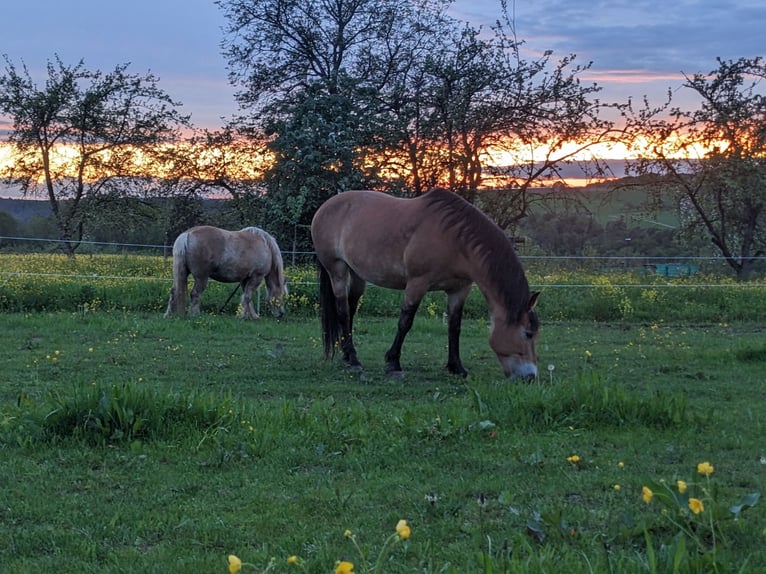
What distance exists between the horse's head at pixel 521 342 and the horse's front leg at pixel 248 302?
6574 mm

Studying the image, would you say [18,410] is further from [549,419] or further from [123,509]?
[549,419]

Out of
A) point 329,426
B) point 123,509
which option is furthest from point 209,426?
point 123,509

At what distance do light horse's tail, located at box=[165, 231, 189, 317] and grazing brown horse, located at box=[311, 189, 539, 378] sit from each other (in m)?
4.44

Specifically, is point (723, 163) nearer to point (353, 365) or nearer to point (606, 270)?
point (606, 270)

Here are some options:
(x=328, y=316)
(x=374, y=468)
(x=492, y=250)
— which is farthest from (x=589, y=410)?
(x=328, y=316)

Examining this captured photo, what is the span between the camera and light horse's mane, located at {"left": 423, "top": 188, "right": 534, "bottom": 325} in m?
6.71

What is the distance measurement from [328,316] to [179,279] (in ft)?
15.6

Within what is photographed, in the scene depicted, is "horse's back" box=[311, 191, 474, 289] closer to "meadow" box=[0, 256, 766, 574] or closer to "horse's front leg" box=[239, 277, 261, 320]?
"meadow" box=[0, 256, 766, 574]

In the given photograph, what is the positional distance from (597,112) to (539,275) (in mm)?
4983

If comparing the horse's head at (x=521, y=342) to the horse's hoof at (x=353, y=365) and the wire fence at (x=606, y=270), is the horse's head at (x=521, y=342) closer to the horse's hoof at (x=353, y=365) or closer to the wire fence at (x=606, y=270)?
the horse's hoof at (x=353, y=365)

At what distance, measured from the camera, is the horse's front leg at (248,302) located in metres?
12.6

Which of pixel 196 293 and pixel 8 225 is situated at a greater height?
pixel 8 225

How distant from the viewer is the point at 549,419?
472 cm

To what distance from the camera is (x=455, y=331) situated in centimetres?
757
